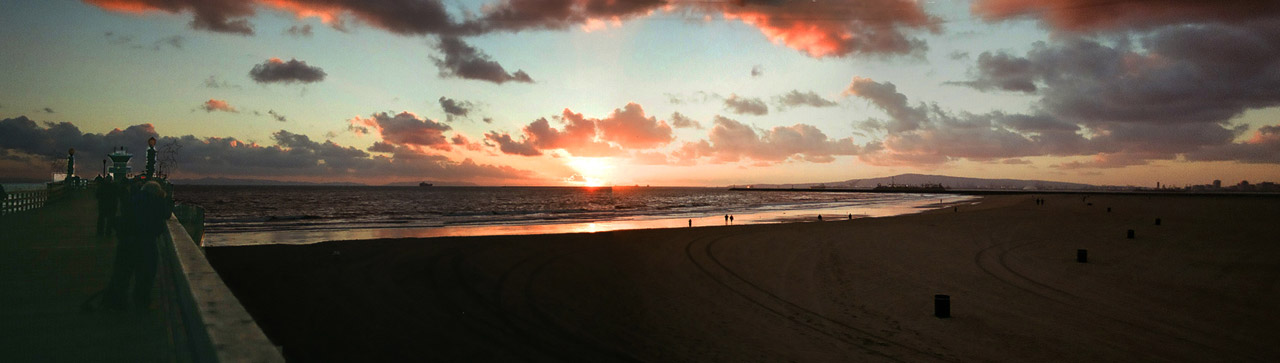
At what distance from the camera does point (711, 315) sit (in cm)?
1237

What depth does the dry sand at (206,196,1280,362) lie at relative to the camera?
9.84 m

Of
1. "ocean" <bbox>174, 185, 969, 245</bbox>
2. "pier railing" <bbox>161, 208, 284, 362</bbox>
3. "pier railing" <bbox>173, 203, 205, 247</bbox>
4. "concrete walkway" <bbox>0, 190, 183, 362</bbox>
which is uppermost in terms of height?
"pier railing" <bbox>161, 208, 284, 362</bbox>

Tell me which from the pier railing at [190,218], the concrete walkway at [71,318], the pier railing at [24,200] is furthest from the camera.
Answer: the pier railing at [24,200]

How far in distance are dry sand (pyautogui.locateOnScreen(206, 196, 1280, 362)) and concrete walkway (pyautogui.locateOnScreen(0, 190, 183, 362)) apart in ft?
8.50

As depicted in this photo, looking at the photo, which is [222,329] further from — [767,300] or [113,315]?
[767,300]

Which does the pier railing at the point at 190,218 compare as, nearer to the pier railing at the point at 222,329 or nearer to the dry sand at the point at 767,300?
the dry sand at the point at 767,300

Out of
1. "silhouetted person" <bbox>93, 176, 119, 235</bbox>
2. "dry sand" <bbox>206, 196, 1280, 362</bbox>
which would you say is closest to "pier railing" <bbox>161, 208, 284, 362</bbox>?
"dry sand" <bbox>206, 196, 1280, 362</bbox>

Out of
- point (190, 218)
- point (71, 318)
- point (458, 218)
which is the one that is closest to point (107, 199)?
point (190, 218)

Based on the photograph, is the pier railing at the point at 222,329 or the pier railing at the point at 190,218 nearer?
the pier railing at the point at 222,329

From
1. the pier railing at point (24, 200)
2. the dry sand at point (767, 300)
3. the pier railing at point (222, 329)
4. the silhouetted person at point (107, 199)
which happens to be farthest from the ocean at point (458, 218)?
the pier railing at point (222, 329)

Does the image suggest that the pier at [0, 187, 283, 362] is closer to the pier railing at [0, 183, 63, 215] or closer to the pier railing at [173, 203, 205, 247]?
the pier railing at [173, 203, 205, 247]

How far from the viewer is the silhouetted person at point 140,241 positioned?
712cm

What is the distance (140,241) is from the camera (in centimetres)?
764

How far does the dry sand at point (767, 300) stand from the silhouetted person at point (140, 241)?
229cm
